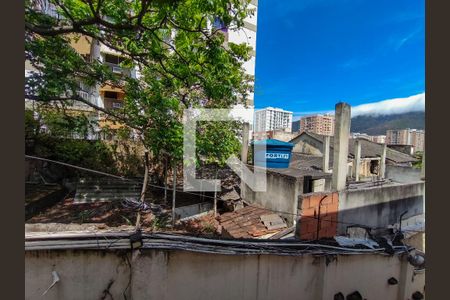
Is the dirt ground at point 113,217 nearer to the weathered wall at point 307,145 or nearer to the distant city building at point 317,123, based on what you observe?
the weathered wall at point 307,145

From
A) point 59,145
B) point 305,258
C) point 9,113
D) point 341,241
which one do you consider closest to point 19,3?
point 9,113

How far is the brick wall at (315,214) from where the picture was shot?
215 inches

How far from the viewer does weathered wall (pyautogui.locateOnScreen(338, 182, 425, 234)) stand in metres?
6.34

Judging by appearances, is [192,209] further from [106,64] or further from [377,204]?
[377,204]

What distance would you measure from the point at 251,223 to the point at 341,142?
3.64 metres

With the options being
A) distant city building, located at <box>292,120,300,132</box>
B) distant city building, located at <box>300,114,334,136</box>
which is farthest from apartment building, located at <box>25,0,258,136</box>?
distant city building, located at <box>300,114,334,136</box>

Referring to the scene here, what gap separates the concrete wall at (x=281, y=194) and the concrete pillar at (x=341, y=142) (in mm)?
1127

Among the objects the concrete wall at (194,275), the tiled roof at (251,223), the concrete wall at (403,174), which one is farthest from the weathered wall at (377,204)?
the concrete wall at (403,174)

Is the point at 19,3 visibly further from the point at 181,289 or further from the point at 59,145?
the point at 59,145

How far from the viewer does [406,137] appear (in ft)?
94.5

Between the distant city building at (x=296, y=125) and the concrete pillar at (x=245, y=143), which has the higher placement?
the distant city building at (x=296, y=125)

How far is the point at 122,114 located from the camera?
22.5 ft

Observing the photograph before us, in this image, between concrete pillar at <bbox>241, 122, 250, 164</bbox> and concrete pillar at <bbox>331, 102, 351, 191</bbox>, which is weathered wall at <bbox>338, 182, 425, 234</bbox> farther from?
concrete pillar at <bbox>241, 122, 250, 164</bbox>

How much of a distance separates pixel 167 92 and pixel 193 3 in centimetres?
360
